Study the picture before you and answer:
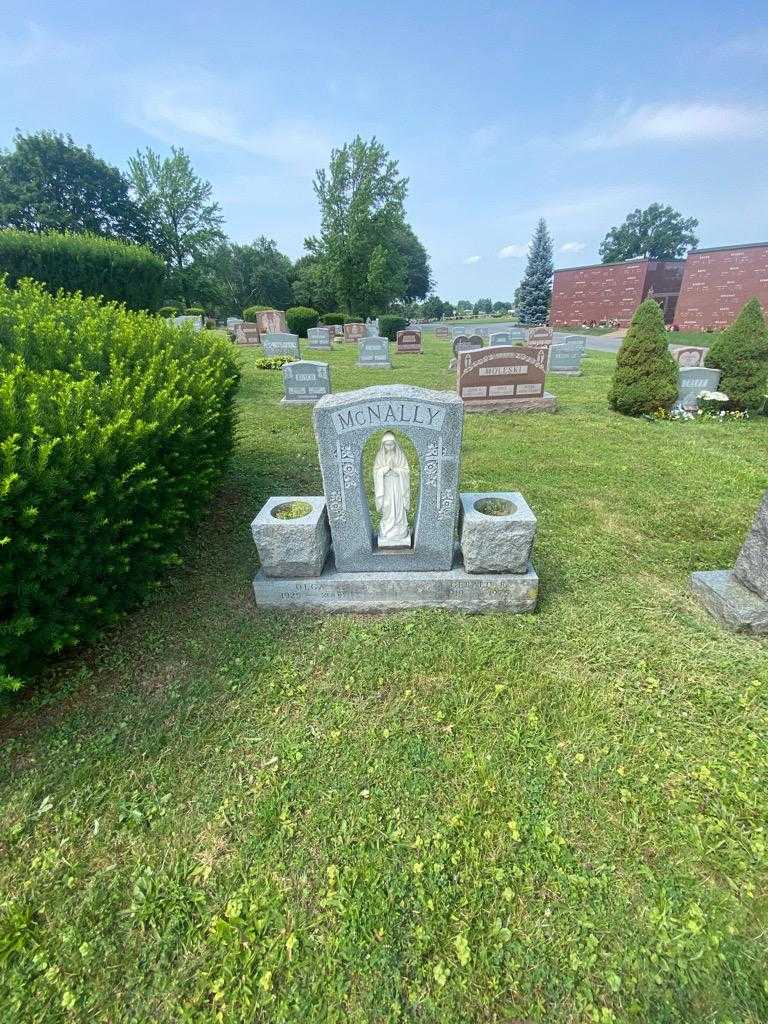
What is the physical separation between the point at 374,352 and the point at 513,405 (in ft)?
26.4

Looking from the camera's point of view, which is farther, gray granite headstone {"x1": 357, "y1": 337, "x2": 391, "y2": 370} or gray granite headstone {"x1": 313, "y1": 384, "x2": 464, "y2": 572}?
gray granite headstone {"x1": 357, "y1": 337, "x2": 391, "y2": 370}

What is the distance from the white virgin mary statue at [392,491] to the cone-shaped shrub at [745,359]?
30.0ft

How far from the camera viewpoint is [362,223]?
114 ft

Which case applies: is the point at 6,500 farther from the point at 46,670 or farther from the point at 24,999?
the point at 24,999

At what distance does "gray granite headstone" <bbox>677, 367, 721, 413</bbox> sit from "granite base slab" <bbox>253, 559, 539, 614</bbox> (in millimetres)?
8040

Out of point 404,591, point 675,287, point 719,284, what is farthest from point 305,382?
point 675,287

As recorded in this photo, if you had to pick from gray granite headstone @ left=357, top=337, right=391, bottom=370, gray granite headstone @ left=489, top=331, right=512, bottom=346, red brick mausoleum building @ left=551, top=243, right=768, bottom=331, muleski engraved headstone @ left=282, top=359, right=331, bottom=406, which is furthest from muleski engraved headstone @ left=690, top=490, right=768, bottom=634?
red brick mausoleum building @ left=551, top=243, right=768, bottom=331

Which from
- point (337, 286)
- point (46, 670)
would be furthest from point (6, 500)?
point (337, 286)

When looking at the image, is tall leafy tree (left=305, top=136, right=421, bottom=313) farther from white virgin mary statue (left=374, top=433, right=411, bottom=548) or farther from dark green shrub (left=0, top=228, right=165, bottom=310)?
white virgin mary statue (left=374, top=433, right=411, bottom=548)

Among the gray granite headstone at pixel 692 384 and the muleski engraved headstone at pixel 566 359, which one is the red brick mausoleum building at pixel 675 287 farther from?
the gray granite headstone at pixel 692 384

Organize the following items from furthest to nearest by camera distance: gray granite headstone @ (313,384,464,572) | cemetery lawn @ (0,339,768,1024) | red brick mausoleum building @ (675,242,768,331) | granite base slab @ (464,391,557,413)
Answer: red brick mausoleum building @ (675,242,768,331) < granite base slab @ (464,391,557,413) < gray granite headstone @ (313,384,464,572) < cemetery lawn @ (0,339,768,1024)

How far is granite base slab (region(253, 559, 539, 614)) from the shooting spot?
3.63 metres

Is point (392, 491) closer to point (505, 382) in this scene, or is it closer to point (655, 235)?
point (505, 382)

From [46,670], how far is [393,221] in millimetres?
40740
